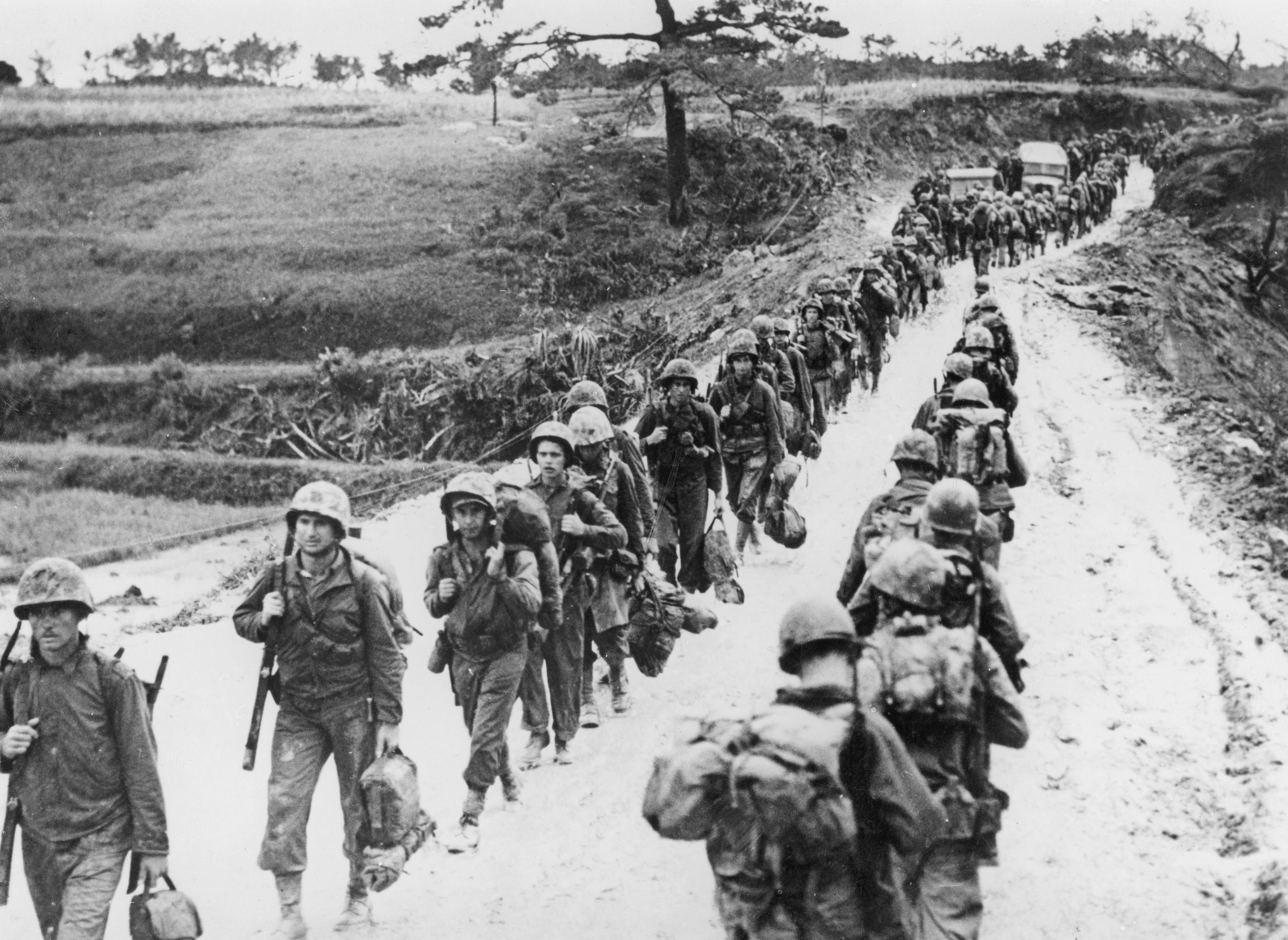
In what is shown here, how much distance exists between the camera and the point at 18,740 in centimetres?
464

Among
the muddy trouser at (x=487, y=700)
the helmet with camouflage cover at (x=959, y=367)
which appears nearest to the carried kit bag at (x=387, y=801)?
the muddy trouser at (x=487, y=700)

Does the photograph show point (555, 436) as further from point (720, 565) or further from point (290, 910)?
point (290, 910)

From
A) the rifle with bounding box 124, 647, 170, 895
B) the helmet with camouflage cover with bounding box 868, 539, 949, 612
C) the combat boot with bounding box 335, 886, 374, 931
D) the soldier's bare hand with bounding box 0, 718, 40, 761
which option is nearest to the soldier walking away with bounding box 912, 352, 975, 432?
the helmet with camouflage cover with bounding box 868, 539, 949, 612

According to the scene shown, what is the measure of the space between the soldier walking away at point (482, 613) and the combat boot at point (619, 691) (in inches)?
62.7

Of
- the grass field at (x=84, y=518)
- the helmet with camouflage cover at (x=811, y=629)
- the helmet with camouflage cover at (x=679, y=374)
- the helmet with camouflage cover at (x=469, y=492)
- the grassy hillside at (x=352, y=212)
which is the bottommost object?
the grass field at (x=84, y=518)

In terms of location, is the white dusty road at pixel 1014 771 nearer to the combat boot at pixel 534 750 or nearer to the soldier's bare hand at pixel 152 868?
the combat boot at pixel 534 750

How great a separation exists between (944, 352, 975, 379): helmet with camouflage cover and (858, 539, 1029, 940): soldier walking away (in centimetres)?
540

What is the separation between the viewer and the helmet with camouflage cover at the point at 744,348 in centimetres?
970

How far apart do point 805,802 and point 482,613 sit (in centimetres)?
295

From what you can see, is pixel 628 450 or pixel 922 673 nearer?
pixel 922 673

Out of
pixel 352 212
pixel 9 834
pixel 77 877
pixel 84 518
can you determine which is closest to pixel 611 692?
pixel 77 877

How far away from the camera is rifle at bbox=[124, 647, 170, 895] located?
15.7 feet

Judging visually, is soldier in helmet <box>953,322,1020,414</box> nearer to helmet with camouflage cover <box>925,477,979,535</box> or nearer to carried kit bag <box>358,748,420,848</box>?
helmet with camouflage cover <box>925,477,979,535</box>

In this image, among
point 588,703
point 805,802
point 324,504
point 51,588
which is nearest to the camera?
point 805,802
